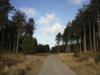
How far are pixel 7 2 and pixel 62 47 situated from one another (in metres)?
117

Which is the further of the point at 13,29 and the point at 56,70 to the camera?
the point at 13,29

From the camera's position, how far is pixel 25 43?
68625mm

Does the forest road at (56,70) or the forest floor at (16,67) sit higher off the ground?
the forest floor at (16,67)

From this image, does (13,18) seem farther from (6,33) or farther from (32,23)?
(32,23)

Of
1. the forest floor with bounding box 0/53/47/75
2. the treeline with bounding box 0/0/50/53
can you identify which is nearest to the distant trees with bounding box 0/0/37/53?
the treeline with bounding box 0/0/50/53

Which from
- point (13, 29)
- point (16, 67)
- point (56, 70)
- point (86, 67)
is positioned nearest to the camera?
point (16, 67)

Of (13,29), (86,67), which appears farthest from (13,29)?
(86,67)

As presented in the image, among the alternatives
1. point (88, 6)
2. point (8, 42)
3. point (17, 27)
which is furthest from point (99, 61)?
point (8, 42)

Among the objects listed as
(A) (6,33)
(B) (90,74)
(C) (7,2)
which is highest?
(C) (7,2)

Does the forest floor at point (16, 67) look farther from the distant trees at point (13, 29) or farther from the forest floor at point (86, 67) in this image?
the distant trees at point (13, 29)

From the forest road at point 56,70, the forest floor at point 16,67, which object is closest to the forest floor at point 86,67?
the forest road at point 56,70

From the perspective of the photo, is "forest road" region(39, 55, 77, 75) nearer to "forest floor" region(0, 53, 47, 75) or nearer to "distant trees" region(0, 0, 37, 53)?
"forest floor" region(0, 53, 47, 75)

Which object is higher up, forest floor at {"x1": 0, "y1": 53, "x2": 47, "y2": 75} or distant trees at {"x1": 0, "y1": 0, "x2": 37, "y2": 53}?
distant trees at {"x1": 0, "y1": 0, "x2": 37, "y2": 53}

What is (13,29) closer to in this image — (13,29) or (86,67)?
(13,29)
